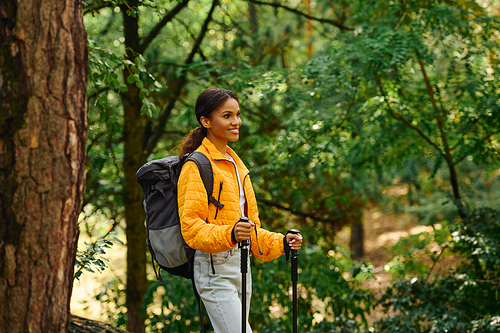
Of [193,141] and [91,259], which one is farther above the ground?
[193,141]

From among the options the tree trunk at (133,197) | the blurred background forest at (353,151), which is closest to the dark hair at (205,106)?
the blurred background forest at (353,151)

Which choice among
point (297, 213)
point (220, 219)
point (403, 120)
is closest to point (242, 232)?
point (220, 219)

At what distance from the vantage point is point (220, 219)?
208 cm

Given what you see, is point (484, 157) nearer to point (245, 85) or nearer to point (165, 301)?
point (245, 85)

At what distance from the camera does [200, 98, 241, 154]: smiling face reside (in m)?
2.25

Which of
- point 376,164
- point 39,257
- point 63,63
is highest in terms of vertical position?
point 376,164

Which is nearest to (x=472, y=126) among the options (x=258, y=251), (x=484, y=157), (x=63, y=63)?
(x=484, y=157)

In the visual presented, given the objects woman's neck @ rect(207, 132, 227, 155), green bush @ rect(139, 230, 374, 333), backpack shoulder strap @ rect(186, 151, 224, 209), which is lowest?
green bush @ rect(139, 230, 374, 333)

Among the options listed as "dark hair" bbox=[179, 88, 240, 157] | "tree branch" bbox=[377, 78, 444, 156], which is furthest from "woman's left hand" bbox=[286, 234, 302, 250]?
"tree branch" bbox=[377, 78, 444, 156]

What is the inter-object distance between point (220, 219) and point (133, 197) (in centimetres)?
306

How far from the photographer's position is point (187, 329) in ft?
14.2

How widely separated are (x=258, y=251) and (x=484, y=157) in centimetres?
366

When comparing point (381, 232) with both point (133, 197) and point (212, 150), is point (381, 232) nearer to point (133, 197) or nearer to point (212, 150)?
point (133, 197)

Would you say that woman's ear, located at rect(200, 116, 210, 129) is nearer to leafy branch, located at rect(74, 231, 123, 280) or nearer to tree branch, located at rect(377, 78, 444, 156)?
leafy branch, located at rect(74, 231, 123, 280)
